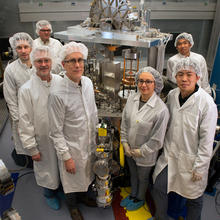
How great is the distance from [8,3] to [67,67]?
10.7ft

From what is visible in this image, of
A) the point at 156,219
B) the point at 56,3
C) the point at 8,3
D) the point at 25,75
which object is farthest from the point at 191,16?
the point at 156,219

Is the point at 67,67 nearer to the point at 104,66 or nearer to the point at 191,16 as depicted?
the point at 104,66

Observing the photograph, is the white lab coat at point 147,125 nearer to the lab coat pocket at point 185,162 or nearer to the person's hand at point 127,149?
the person's hand at point 127,149

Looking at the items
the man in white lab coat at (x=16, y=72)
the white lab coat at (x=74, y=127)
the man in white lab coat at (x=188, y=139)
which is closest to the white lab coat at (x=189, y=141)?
the man in white lab coat at (x=188, y=139)

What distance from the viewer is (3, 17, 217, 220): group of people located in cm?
134

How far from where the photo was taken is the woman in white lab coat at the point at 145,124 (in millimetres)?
1437

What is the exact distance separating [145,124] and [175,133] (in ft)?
0.69

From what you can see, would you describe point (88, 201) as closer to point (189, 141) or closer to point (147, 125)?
point (147, 125)

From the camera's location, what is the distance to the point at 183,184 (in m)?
1.43

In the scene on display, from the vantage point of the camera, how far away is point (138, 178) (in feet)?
5.79

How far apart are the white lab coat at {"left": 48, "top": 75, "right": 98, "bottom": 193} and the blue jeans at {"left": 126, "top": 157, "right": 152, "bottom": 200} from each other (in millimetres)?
356

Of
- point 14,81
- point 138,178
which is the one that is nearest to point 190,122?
point 138,178

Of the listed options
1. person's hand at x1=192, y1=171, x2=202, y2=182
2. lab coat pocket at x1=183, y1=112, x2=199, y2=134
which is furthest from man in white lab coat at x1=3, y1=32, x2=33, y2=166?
person's hand at x1=192, y1=171, x2=202, y2=182

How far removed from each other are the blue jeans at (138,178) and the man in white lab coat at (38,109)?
2.10 ft
